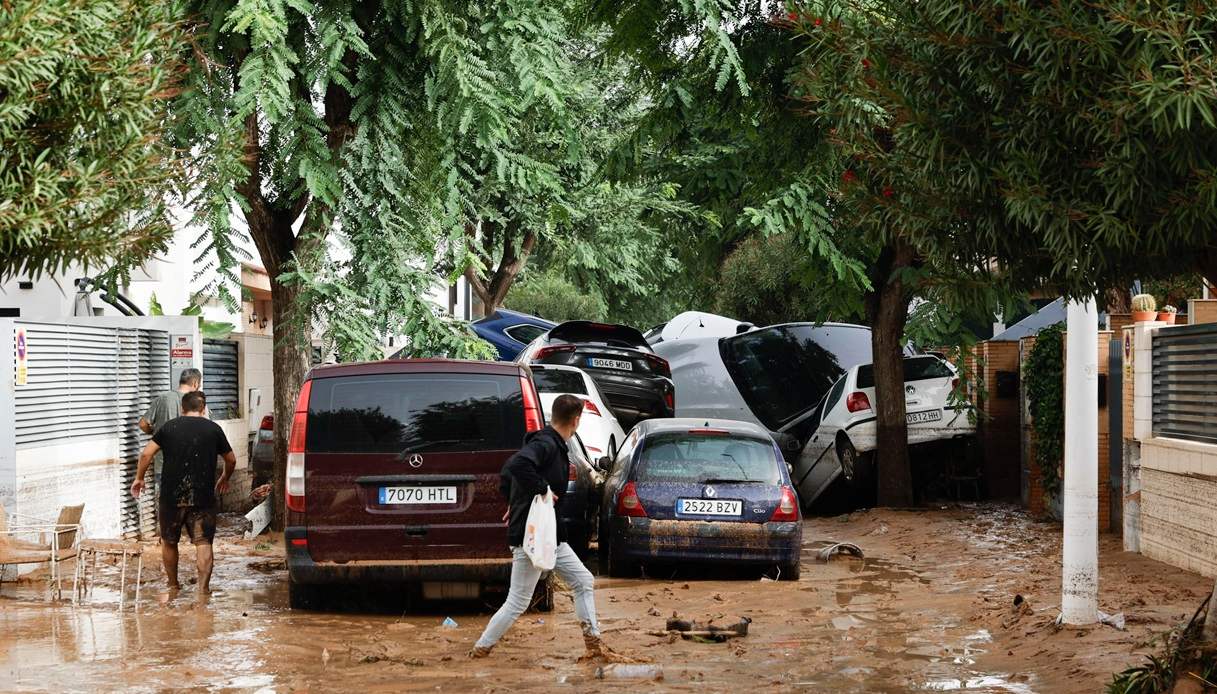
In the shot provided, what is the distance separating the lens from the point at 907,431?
18.8m

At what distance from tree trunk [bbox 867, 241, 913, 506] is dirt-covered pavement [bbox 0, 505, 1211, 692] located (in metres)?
4.56

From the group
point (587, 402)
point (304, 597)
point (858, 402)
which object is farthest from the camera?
point (858, 402)

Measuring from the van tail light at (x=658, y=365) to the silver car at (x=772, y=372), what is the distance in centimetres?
147

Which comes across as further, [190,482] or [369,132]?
[369,132]

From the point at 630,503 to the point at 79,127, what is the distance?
6.32 meters

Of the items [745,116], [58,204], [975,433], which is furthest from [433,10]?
[975,433]

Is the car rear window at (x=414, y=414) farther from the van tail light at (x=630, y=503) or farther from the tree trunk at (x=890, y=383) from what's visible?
the tree trunk at (x=890, y=383)

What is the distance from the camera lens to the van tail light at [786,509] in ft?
40.2

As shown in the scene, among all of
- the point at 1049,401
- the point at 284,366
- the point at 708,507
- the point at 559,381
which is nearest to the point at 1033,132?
the point at 708,507

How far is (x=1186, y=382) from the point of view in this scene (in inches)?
480

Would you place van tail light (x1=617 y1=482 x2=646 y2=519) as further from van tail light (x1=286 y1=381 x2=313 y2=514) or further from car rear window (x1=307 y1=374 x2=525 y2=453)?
van tail light (x1=286 y1=381 x2=313 y2=514)

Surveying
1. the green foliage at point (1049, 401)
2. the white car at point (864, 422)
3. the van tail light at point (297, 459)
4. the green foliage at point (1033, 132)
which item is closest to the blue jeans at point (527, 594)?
the van tail light at point (297, 459)

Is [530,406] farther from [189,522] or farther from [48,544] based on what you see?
[48,544]

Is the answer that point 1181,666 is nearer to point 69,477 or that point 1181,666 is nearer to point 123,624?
point 123,624
